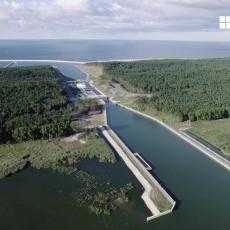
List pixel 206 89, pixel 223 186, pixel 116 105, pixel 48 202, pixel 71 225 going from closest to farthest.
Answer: pixel 71 225 < pixel 48 202 < pixel 223 186 < pixel 116 105 < pixel 206 89

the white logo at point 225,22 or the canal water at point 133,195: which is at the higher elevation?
the white logo at point 225,22

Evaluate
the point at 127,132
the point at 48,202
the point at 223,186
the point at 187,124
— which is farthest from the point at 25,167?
the point at 187,124

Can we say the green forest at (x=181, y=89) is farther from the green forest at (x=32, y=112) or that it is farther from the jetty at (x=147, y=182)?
the green forest at (x=32, y=112)

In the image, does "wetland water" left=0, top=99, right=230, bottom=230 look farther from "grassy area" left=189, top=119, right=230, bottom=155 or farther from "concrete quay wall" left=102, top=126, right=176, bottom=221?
"grassy area" left=189, top=119, right=230, bottom=155

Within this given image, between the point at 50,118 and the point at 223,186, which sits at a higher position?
the point at 50,118

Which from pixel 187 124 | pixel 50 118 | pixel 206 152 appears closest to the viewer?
pixel 206 152

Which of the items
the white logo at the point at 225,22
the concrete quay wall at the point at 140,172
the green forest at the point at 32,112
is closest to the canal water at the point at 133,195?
the concrete quay wall at the point at 140,172

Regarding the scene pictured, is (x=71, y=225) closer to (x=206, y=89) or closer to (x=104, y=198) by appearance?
(x=104, y=198)
